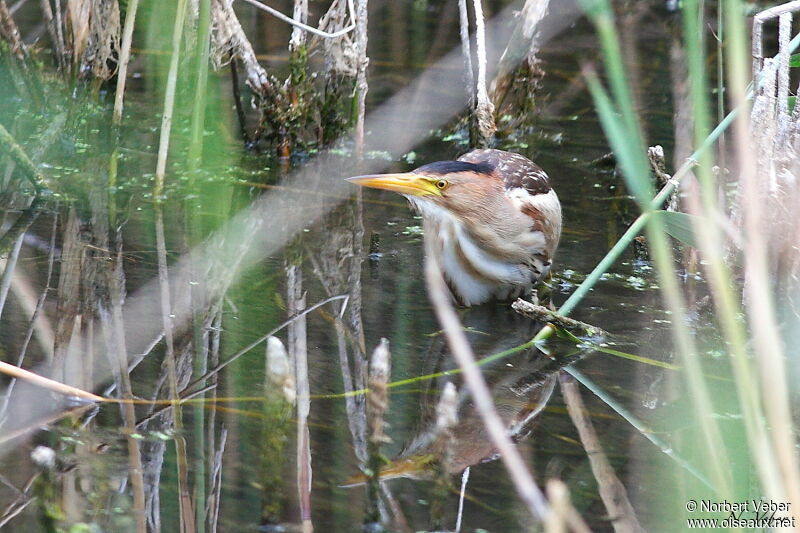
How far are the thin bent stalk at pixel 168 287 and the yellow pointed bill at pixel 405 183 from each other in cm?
76

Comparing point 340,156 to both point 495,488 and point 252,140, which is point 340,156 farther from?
point 495,488

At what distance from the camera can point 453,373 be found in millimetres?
3203

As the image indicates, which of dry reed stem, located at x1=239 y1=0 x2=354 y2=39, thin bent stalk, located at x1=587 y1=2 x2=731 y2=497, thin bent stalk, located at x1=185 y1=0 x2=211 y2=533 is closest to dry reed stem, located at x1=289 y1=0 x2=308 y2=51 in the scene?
dry reed stem, located at x1=239 y1=0 x2=354 y2=39

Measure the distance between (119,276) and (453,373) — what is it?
132 centimetres

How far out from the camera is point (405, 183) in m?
3.57

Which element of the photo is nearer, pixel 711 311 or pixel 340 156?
pixel 711 311

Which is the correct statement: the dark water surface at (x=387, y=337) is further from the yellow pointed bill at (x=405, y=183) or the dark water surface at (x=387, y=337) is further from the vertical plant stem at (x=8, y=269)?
the yellow pointed bill at (x=405, y=183)

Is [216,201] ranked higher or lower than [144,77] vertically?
lower

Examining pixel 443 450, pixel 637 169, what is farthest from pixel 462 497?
pixel 637 169

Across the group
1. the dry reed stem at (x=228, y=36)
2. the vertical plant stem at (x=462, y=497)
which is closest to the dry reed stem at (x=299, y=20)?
the dry reed stem at (x=228, y=36)

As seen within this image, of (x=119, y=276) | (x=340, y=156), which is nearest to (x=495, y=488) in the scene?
(x=119, y=276)

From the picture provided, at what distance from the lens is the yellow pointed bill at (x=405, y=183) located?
3453 mm

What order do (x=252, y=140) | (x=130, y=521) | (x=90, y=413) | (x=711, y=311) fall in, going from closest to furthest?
(x=130, y=521) < (x=90, y=413) < (x=711, y=311) < (x=252, y=140)

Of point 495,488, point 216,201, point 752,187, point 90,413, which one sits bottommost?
point 495,488
